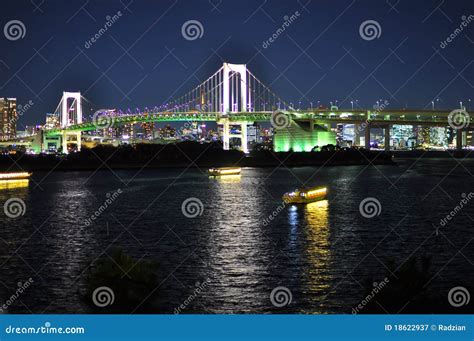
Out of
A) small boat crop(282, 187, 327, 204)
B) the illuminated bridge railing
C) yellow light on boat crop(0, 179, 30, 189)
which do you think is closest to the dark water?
small boat crop(282, 187, 327, 204)

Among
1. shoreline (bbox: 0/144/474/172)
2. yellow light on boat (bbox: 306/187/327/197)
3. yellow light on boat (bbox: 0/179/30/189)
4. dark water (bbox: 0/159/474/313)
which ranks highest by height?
shoreline (bbox: 0/144/474/172)

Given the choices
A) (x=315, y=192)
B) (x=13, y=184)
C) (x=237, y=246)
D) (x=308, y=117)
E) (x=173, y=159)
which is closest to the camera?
(x=237, y=246)

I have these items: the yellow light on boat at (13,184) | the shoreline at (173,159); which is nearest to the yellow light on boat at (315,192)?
the yellow light on boat at (13,184)

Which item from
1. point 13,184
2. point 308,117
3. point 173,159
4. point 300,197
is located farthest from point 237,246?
point 308,117

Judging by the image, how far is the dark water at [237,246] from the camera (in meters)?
8.36

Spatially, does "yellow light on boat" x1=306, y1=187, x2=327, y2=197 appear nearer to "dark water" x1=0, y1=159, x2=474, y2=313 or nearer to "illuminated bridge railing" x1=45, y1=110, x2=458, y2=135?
"dark water" x1=0, y1=159, x2=474, y2=313

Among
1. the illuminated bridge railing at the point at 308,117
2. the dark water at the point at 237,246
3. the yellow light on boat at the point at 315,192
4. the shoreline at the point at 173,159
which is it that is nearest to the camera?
the dark water at the point at 237,246

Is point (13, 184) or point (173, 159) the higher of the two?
point (173, 159)

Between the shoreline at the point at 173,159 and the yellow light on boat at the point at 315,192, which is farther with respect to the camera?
the shoreline at the point at 173,159

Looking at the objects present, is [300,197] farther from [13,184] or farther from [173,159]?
[173,159]

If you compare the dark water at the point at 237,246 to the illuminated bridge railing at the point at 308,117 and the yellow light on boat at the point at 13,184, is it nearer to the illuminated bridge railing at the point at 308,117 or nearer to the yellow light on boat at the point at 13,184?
the yellow light on boat at the point at 13,184

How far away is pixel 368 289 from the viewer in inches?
294

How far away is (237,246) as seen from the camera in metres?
12.1

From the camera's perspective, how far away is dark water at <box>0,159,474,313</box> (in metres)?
8.36
